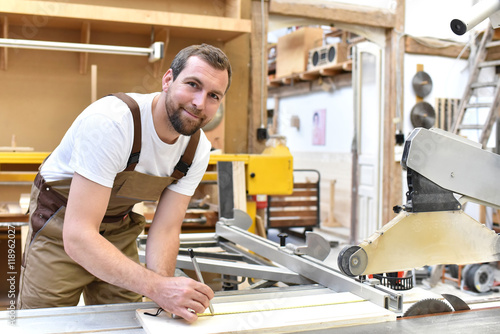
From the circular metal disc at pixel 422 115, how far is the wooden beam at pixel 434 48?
1.88 ft

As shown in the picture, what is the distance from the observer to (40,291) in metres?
1.79

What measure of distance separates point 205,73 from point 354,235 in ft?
16.5

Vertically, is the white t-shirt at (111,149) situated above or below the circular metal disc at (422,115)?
below

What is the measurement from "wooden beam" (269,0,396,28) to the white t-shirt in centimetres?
330

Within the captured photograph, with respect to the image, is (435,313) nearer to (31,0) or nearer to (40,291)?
(40,291)

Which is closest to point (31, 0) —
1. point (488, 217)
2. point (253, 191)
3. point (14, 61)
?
point (14, 61)

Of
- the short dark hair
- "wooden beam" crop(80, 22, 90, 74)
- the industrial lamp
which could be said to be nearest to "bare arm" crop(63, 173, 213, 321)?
the short dark hair

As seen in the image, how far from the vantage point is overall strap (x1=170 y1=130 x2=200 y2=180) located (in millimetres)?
1787

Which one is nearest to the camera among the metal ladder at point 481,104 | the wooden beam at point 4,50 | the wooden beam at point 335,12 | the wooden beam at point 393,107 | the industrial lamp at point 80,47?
the industrial lamp at point 80,47

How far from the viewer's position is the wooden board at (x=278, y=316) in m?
1.32

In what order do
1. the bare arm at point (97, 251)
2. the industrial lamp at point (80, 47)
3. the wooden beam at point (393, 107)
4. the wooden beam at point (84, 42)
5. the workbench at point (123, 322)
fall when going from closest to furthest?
the workbench at point (123, 322) → the bare arm at point (97, 251) → the industrial lamp at point (80, 47) → the wooden beam at point (84, 42) → the wooden beam at point (393, 107)

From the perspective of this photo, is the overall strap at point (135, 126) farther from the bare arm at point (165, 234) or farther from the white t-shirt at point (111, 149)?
the bare arm at point (165, 234)

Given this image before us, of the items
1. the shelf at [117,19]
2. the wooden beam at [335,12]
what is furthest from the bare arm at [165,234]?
the wooden beam at [335,12]

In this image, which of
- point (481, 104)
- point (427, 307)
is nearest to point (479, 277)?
point (481, 104)
